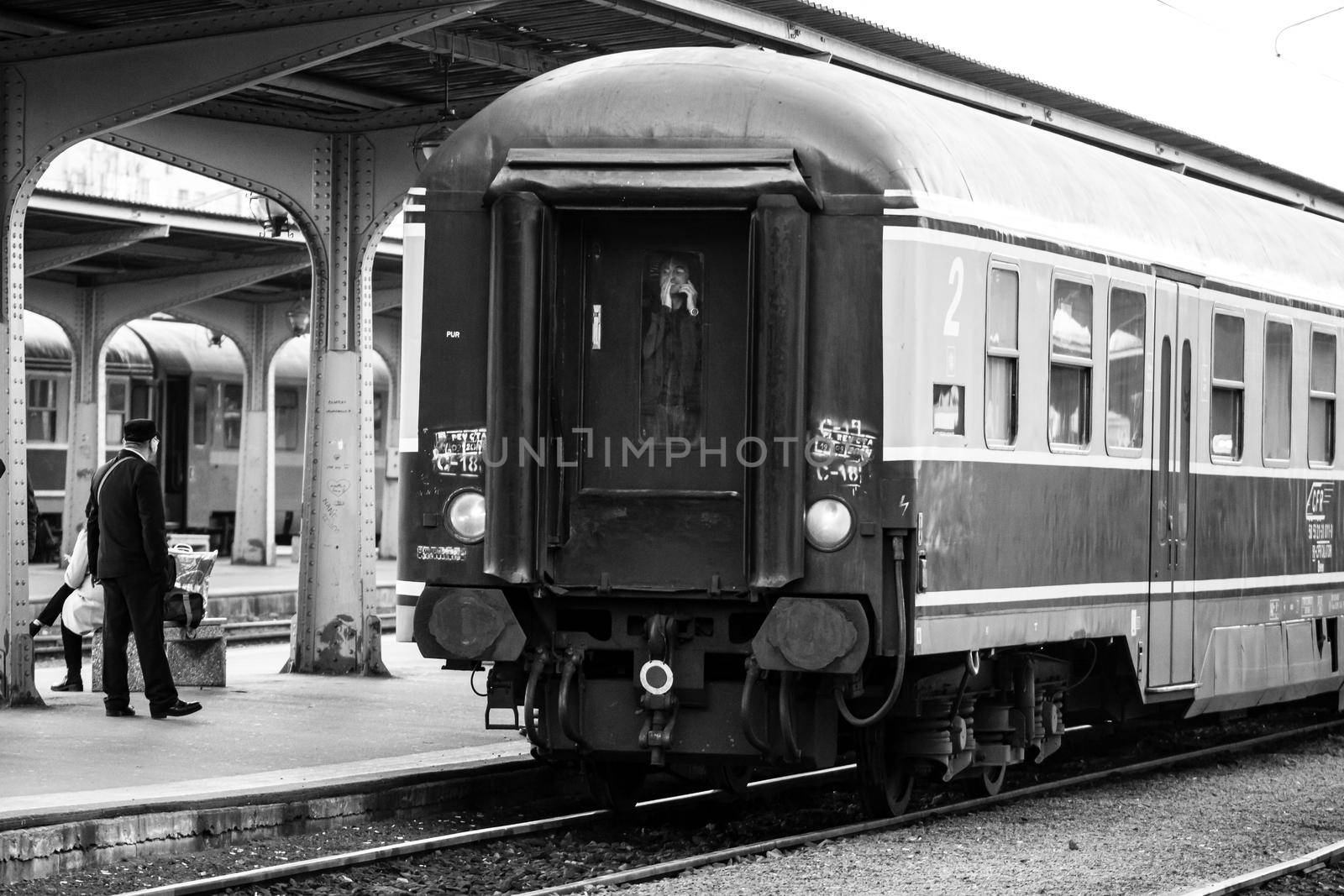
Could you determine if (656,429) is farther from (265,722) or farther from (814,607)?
(265,722)

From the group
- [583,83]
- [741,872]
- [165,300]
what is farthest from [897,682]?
[165,300]

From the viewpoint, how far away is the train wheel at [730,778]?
30.4 feet

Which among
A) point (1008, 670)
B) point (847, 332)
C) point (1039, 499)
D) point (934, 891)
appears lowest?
point (934, 891)

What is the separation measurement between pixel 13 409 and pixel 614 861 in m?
6.20

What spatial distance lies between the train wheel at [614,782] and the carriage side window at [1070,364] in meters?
2.68

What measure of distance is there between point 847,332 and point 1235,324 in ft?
13.8

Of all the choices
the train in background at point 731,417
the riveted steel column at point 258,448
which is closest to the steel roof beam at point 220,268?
the riveted steel column at point 258,448

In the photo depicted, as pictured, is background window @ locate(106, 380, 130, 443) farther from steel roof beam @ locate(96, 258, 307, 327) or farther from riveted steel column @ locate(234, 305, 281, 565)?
steel roof beam @ locate(96, 258, 307, 327)

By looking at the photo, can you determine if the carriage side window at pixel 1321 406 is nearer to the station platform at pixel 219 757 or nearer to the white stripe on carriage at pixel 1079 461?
the white stripe on carriage at pixel 1079 461

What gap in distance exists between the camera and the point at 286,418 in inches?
1478

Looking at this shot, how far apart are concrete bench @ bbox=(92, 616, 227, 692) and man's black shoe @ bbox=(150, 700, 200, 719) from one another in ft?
5.41

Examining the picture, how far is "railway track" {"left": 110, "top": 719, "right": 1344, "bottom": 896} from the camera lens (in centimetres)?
771

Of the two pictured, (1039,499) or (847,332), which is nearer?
(847,332)

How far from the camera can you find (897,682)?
8406 millimetres
